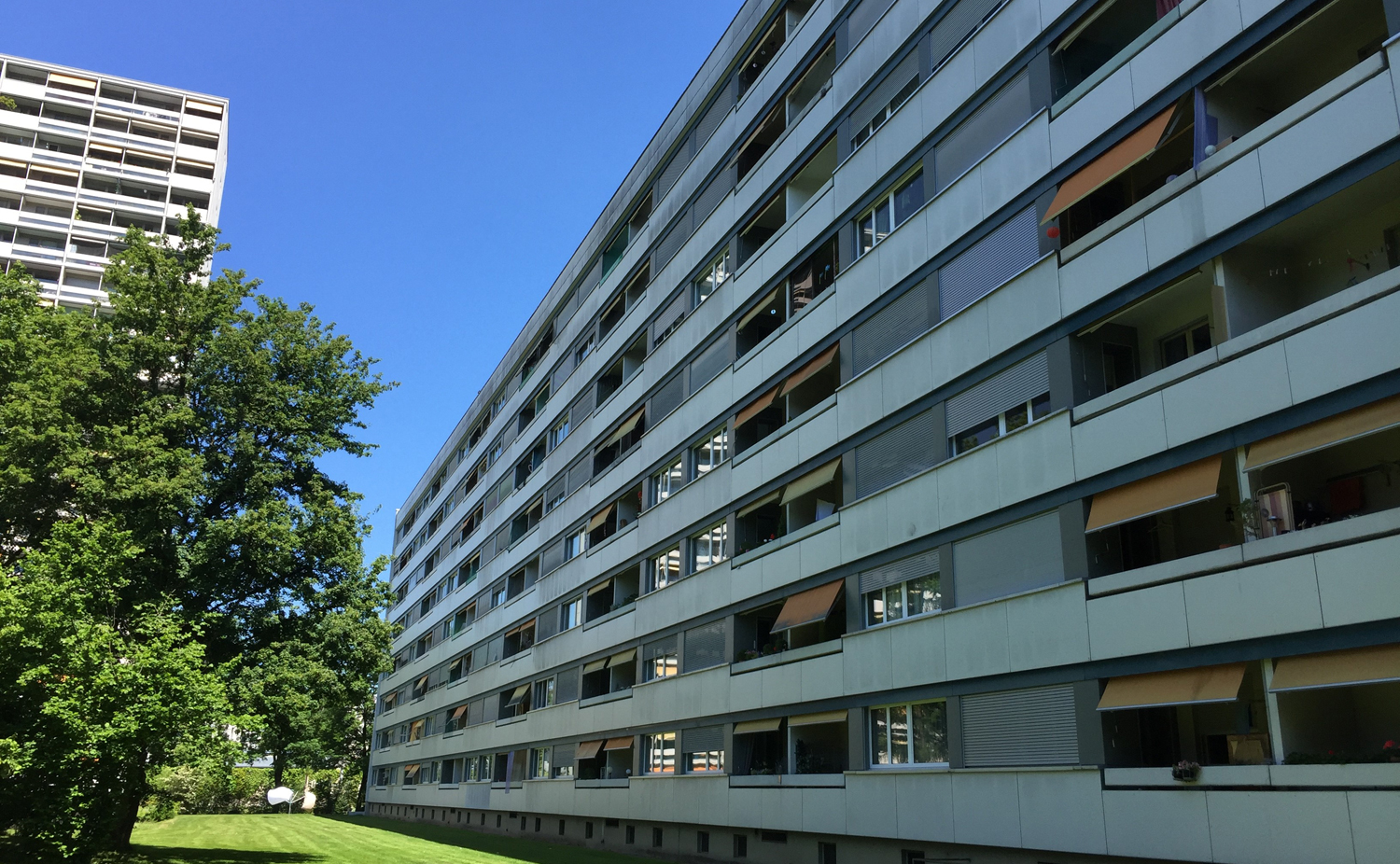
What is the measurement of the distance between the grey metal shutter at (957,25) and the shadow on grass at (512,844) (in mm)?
22075

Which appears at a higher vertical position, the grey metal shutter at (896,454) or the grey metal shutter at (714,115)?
the grey metal shutter at (714,115)

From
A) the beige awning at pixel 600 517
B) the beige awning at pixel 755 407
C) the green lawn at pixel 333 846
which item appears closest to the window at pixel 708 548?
the beige awning at pixel 755 407

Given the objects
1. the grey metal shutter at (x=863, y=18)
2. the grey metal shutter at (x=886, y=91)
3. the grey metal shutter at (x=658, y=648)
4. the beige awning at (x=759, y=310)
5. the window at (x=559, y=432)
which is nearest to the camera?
the grey metal shutter at (x=886, y=91)

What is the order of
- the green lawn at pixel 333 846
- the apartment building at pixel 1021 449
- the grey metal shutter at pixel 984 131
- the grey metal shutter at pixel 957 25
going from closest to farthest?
the apartment building at pixel 1021 449
the grey metal shutter at pixel 984 131
the grey metal shutter at pixel 957 25
the green lawn at pixel 333 846

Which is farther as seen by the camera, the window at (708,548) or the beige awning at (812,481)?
the window at (708,548)

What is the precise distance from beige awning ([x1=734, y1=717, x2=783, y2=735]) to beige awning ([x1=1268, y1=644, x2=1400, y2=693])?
512 inches

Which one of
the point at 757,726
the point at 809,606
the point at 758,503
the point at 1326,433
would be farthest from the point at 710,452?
the point at 1326,433

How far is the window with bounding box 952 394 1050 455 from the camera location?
16.6m

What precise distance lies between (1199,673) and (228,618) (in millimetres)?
24197

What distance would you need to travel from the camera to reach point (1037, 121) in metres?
17.3

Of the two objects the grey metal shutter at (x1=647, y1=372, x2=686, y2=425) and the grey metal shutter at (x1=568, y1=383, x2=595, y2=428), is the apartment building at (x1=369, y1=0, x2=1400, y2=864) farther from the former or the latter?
the grey metal shutter at (x1=568, y1=383, x2=595, y2=428)

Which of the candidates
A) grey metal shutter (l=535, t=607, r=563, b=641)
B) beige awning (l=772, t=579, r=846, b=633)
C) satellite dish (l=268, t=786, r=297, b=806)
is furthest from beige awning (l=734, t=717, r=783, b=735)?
satellite dish (l=268, t=786, r=297, b=806)

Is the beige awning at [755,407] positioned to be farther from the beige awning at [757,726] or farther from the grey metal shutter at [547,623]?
the grey metal shutter at [547,623]

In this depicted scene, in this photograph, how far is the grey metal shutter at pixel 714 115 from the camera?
31.3 metres
